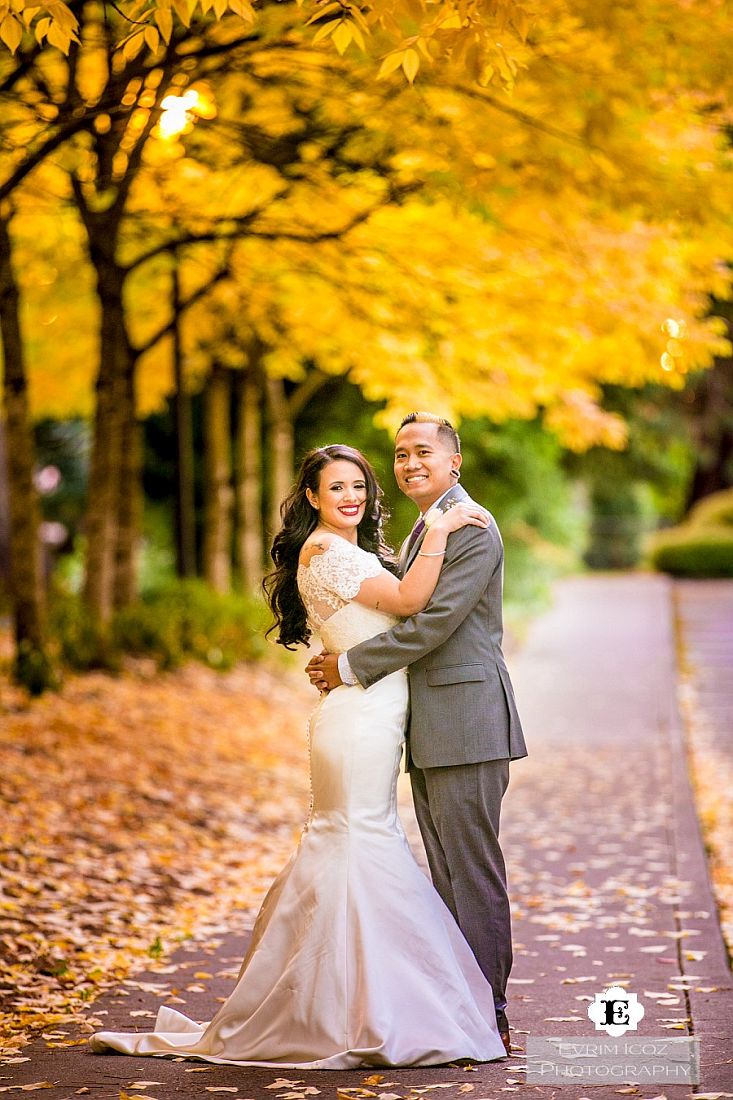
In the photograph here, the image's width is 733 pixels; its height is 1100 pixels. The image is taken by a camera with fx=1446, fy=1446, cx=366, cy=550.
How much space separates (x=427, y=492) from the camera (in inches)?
216

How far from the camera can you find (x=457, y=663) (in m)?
5.34

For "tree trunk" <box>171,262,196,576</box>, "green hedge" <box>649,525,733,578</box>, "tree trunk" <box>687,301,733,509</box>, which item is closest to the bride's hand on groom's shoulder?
"tree trunk" <box>171,262,196,576</box>

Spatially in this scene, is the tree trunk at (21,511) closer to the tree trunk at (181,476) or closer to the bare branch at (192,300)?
the bare branch at (192,300)

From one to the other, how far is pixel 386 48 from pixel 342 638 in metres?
4.50

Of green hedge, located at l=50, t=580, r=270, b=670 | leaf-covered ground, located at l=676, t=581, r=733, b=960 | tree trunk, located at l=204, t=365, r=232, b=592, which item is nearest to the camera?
leaf-covered ground, located at l=676, t=581, r=733, b=960

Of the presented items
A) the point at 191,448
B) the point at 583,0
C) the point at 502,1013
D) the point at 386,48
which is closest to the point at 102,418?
the point at 386,48

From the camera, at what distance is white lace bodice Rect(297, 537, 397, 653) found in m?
5.32

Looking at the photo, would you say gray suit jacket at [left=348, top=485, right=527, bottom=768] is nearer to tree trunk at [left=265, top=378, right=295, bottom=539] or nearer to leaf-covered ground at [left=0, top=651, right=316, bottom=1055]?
leaf-covered ground at [left=0, top=651, right=316, bottom=1055]

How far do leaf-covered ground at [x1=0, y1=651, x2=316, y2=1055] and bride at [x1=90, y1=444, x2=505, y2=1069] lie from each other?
38.6 inches

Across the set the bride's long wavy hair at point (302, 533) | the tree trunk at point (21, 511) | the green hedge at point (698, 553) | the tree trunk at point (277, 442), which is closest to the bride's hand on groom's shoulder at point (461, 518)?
the bride's long wavy hair at point (302, 533)

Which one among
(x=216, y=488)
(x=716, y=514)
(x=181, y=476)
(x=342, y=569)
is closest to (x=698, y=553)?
(x=716, y=514)

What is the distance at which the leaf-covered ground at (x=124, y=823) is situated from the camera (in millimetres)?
6484

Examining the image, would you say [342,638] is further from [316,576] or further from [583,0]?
[583,0]

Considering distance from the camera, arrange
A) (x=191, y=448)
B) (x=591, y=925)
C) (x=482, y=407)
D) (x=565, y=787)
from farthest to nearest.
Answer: (x=191, y=448), (x=482, y=407), (x=565, y=787), (x=591, y=925)
